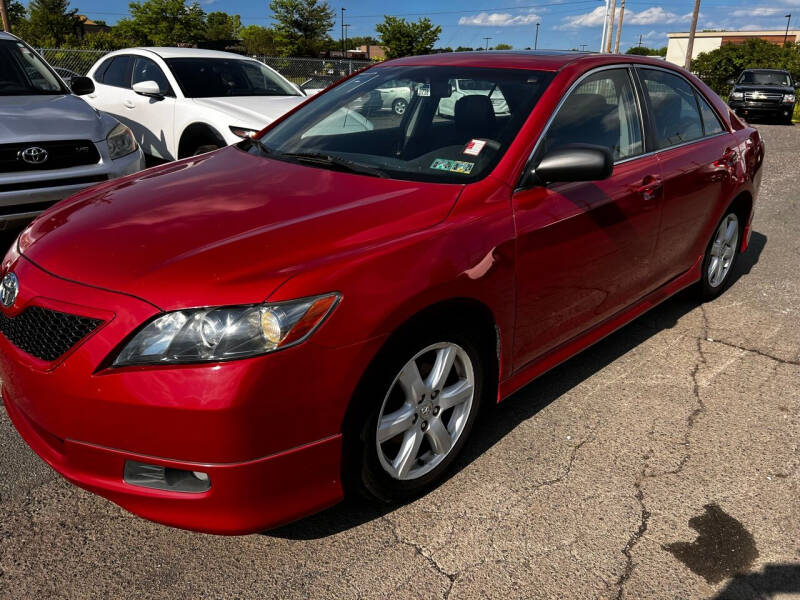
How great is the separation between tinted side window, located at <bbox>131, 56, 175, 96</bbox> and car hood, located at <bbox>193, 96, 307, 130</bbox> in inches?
23.3

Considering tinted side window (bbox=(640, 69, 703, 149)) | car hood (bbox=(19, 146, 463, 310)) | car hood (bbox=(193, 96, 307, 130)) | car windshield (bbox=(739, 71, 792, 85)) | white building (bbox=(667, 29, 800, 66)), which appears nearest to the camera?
car hood (bbox=(19, 146, 463, 310))

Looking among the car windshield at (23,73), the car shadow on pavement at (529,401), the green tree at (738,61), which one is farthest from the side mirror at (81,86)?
the green tree at (738,61)

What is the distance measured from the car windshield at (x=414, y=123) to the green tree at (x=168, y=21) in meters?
59.5

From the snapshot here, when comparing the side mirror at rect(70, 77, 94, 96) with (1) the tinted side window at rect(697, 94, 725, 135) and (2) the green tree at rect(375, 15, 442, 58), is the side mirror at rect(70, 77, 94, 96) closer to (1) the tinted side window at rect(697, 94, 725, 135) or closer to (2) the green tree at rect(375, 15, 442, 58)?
(1) the tinted side window at rect(697, 94, 725, 135)

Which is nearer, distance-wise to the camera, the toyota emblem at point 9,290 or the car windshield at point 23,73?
the toyota emblem at point 9,290

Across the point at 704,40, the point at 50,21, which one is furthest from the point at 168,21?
the point at 704,40

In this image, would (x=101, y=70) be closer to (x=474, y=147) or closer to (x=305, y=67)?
(x=474, y=147)

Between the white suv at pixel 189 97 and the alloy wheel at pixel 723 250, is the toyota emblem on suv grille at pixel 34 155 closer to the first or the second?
the white suv at pixel 189 97

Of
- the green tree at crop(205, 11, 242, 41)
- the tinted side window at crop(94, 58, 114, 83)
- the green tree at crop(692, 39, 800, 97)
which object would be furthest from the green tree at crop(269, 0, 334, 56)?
the tinted side window at crop(94, 58, 114, 83)

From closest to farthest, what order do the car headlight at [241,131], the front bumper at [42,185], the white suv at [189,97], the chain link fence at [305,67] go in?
the front bumper at [42,185] → the car headlight at [241,131] → the white suv at [189,97] → the chain link fence at [305,67]

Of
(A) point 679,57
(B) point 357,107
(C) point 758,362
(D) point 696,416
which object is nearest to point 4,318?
(B) point 357,107

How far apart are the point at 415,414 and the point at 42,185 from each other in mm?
3735

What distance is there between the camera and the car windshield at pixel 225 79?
723cm

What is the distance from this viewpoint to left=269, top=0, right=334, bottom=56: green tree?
220 ft
